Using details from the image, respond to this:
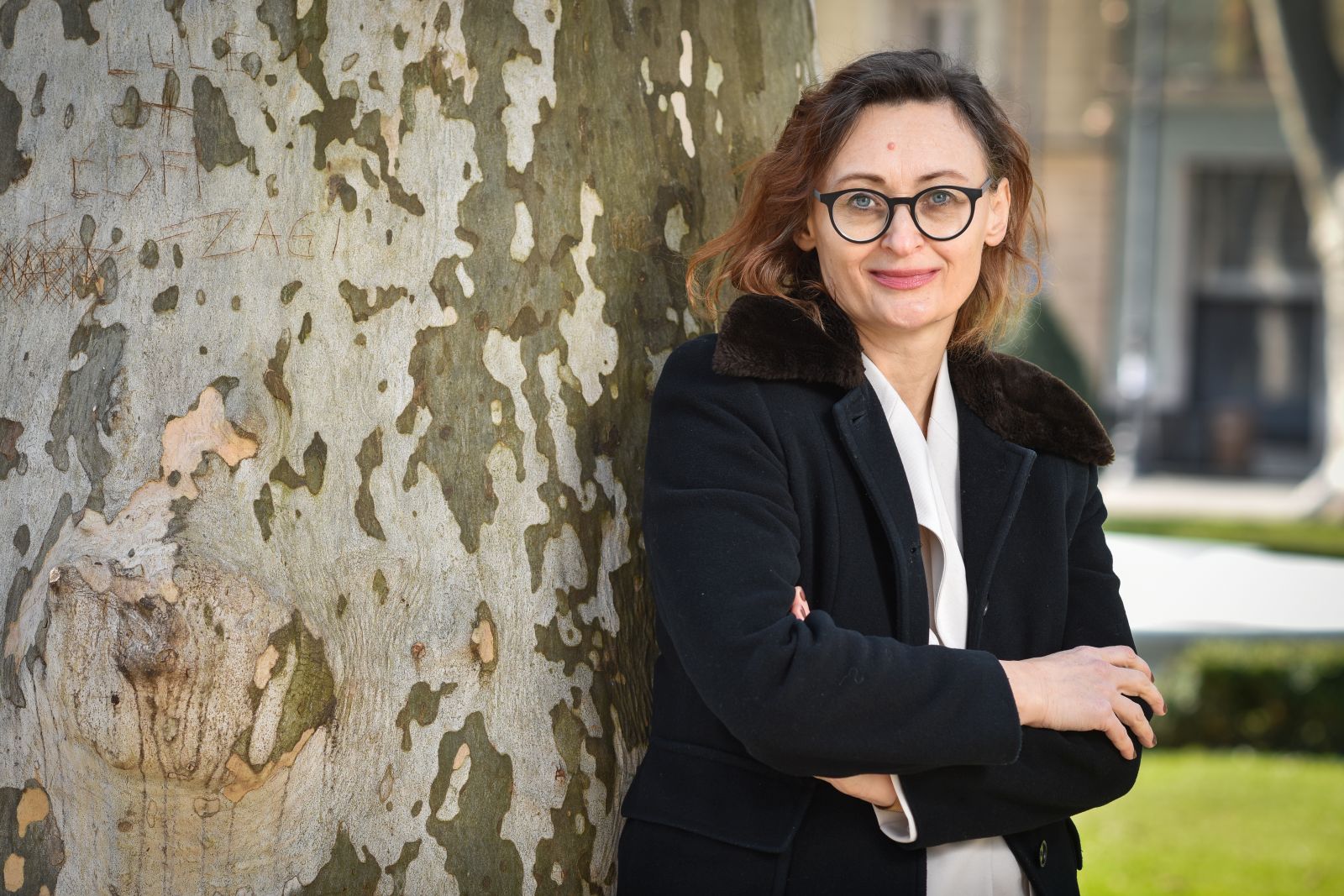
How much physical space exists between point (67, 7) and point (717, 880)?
59.3 inches

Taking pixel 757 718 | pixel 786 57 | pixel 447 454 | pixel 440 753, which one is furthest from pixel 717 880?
pixel 786 57

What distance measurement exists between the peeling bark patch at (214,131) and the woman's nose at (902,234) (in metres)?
0.89

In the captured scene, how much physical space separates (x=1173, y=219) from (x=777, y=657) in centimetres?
1925

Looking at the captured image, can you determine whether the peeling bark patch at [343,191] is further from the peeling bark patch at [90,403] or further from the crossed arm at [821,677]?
the crossed arm at [821,677]

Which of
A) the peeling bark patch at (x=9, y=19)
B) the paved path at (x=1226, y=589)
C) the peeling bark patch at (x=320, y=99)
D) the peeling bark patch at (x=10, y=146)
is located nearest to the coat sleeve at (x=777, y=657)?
the peeling bark patch at (x=320, y=99)

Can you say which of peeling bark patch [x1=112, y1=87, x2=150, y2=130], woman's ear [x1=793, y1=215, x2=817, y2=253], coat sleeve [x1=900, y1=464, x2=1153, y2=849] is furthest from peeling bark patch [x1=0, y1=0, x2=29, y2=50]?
coat sleeve [x1=900, y1=464, x2=1153, y2=849]

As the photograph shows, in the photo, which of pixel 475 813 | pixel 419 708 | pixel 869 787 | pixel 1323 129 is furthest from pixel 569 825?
pixel 1323 129

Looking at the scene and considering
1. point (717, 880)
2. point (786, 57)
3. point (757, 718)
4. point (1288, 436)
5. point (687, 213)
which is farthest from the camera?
point (1288, 436)

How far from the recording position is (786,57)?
2.45 meters

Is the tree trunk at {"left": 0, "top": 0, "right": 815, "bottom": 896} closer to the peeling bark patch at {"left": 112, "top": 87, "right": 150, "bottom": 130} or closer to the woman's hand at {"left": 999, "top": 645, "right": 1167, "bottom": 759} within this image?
the peeling bark patch at {"left": 112, "top": 87, "right": 150, "bottom": 130}

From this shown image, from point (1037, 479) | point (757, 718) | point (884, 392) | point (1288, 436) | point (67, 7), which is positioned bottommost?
point (1288, 436)

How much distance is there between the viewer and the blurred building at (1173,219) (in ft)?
62.2

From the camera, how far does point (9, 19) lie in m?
2.00

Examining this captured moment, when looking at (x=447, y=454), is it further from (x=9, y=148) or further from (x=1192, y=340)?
(x=1192, y=340)
